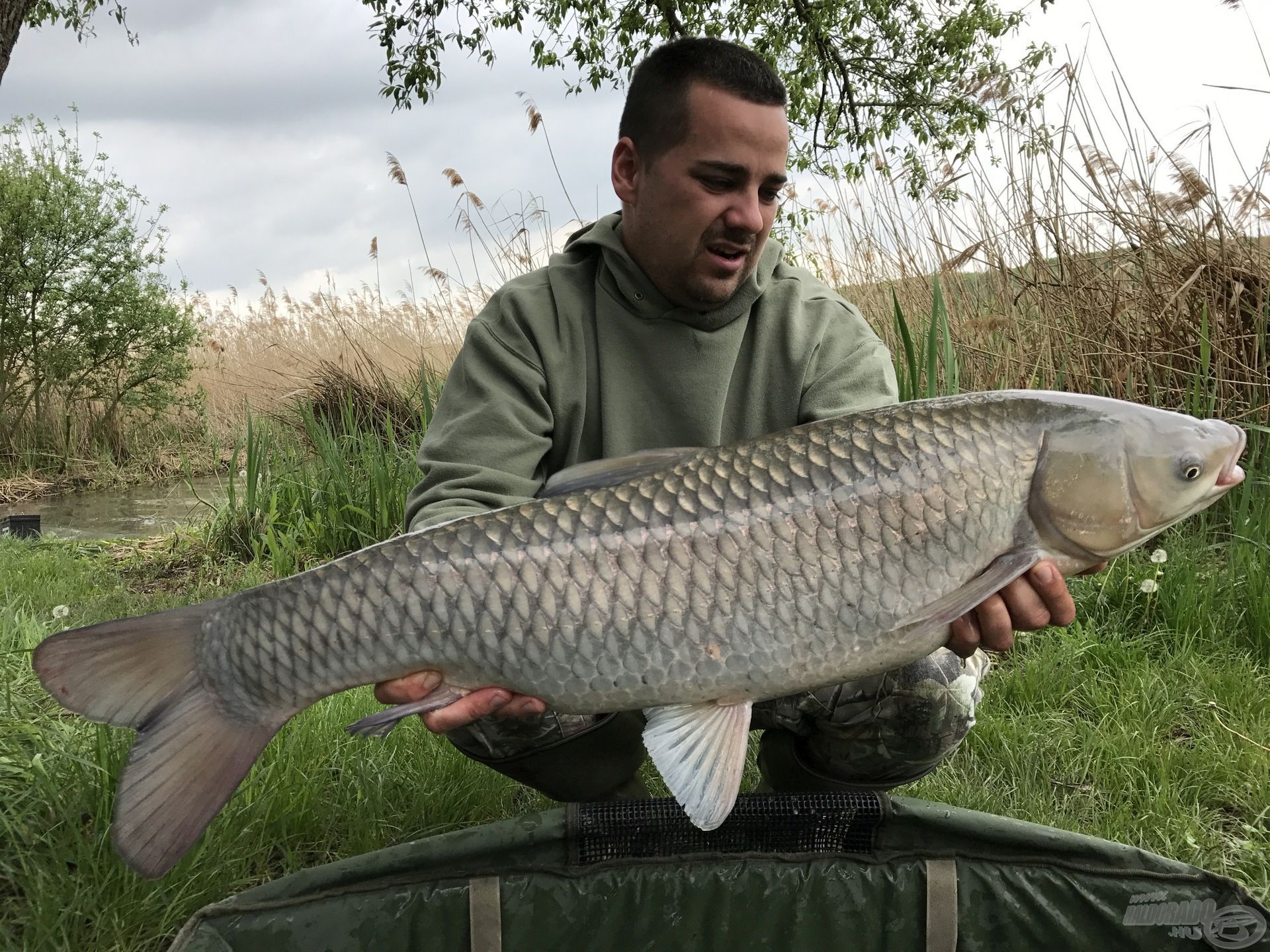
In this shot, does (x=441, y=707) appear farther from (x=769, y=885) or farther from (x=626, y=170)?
(x=626, y=170)

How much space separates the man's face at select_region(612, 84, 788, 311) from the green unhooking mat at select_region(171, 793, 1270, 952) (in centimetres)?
85

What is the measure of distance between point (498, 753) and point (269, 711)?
0.46m

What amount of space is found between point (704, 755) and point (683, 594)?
7.7 inches

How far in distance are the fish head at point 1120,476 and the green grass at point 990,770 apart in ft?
2.35

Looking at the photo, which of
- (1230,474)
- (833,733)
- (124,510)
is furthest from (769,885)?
(124,510)

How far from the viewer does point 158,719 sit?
1099 millimetres

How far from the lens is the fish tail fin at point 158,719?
1053 millimetres

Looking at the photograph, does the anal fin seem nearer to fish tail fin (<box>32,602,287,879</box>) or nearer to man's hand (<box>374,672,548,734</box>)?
man's hand (<box>374,672,548,734</box>)

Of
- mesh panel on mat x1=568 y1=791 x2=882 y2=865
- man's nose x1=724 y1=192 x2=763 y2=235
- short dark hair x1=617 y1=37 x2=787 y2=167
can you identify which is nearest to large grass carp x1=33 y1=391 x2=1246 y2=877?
mesh panel on mat x1=568 y1=791 x2=882 y2=865

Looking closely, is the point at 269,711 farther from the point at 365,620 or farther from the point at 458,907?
the point at 458,907

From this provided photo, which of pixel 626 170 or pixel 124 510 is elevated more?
pixel 626 170

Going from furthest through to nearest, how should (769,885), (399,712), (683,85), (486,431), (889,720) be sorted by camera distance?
1. (683,85)
2. (486,431)
3. (889,720)
4. (769,885)
5. (399,712)

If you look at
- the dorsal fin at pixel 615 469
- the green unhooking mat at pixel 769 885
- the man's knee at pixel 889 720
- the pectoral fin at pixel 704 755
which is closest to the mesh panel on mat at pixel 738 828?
the green unhooking mat at pixel 769 885

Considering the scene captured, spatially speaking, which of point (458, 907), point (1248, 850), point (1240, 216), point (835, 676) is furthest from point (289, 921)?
point (1240, 216)
